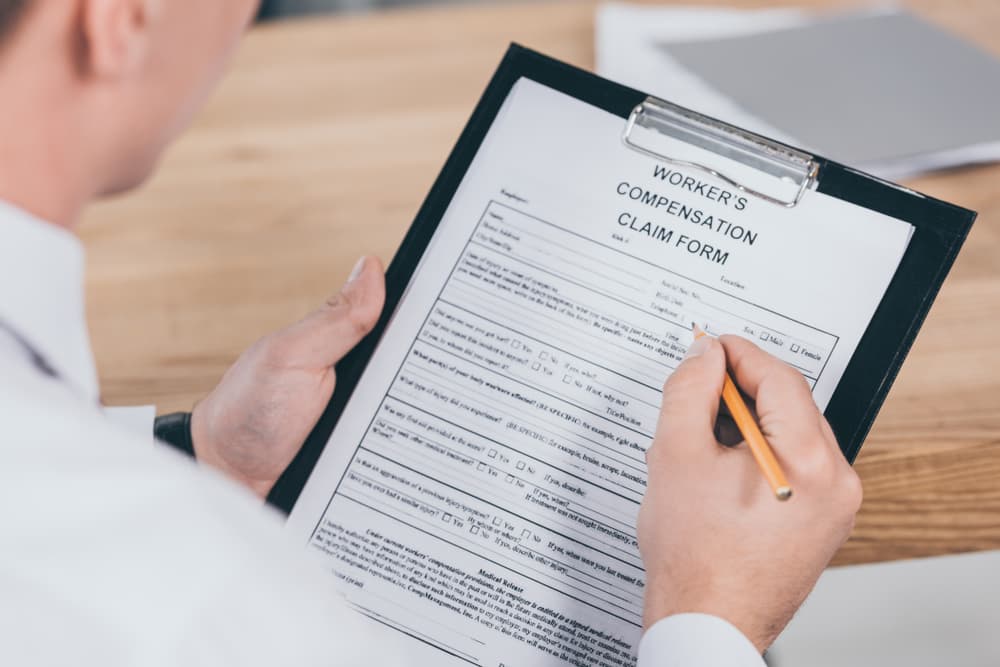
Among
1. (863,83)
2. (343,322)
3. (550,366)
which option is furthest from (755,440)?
(863,83)

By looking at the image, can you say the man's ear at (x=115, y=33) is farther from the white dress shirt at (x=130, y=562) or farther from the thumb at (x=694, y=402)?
the thumb at (x=694, y=402)

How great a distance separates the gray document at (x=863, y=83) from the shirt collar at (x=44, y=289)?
658 millimetres

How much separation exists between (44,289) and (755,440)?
357mm

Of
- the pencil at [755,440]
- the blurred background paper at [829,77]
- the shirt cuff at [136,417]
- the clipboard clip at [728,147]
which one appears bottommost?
the shirt cuff at [136,417]

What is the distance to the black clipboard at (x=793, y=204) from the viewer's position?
54cm

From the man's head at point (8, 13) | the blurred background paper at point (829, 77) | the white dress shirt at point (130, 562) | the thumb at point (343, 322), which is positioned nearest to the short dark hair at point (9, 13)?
the man's head at point (8, 13)

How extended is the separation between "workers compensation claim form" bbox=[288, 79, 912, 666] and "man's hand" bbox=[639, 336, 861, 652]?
0.04 meters

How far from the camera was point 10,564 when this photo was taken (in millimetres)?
336

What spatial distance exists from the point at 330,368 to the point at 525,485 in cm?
16

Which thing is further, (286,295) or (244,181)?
(244,181)

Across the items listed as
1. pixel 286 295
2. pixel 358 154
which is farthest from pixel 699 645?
pixel 358 154

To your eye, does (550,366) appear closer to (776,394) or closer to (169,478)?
(776,394)

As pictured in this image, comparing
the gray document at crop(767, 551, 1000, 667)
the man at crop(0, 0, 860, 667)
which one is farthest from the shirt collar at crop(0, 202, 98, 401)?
the gray document at crop(767, 551, 1000, 667)

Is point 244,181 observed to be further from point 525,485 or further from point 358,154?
point 525,485
